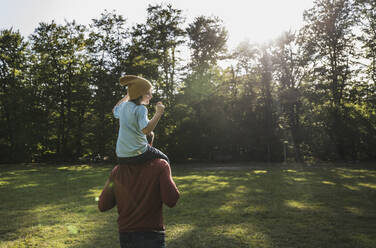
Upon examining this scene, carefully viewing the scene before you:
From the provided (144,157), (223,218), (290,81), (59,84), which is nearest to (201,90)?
(290,81)

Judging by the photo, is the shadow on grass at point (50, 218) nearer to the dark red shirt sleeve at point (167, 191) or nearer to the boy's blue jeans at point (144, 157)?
the boy's blue jeans at point (144, 157)

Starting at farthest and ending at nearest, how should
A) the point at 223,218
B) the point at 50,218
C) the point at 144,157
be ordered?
1. the point at 50,218
2. the point at 223,218
3. the point at 144,157

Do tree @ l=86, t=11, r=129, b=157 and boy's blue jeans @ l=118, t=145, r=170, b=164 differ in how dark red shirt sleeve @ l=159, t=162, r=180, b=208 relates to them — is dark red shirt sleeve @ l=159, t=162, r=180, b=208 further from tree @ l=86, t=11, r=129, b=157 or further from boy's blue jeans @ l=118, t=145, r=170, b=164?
tree @ l=86, t=11, r=129, b=157

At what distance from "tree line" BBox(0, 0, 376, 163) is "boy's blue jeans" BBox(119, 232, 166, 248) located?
81.8 ft

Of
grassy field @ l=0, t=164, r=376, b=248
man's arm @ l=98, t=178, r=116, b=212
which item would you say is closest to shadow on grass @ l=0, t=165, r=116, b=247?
grassy field @ l=0, t=164, r=376, b=248

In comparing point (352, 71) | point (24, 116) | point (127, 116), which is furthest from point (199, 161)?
point (127, 116)

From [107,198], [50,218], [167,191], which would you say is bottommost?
[50,218]

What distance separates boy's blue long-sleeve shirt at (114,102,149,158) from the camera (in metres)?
2.68

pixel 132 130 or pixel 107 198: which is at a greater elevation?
pixel 132 130

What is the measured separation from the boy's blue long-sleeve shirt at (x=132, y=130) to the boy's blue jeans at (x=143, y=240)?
0.65 m

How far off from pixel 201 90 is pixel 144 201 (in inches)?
1080

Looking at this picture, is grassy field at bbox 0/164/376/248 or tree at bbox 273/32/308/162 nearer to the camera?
grassy field at bbox 0/164/376/248

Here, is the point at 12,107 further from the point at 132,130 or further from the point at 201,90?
the point at 132,130

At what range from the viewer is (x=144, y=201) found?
8.69 ft
